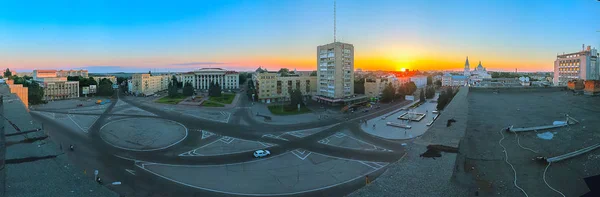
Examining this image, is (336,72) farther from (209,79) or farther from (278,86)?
(209,79)

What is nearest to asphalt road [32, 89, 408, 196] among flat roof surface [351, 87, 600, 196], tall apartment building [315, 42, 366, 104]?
flat roof surface [351, 87, 600, 196]

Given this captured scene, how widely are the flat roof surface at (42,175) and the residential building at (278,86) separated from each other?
32270 mm

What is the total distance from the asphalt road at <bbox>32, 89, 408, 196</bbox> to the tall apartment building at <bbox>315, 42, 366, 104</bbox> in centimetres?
1254

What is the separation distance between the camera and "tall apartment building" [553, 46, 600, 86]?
29234 mm

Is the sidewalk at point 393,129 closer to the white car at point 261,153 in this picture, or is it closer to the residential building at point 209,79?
the white car at point 261,153

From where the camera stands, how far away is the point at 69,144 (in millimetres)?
16906

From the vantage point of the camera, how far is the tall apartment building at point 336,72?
37.0m

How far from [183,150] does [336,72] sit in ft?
81.0

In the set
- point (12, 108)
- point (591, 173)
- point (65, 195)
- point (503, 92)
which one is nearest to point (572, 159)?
point (591, 173)

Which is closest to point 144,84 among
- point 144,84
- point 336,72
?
point 144,84

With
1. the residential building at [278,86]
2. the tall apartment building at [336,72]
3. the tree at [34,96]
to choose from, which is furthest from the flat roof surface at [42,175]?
the tree at [34,96]

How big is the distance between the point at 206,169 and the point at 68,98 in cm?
4662

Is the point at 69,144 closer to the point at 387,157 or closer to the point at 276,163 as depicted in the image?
the point at 276,163

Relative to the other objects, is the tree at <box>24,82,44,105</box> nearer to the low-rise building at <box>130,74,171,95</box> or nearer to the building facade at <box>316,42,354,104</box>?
the low-rise building at <box>130,74,171,95</box>
